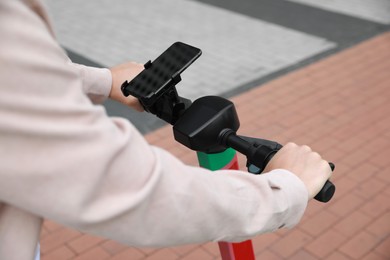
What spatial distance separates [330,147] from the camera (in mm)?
3492

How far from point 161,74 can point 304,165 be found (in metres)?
0.41

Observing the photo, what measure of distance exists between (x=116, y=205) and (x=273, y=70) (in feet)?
12.9

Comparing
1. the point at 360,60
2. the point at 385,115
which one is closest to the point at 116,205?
the point at 385,115

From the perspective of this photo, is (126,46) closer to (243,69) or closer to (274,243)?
(243,69)

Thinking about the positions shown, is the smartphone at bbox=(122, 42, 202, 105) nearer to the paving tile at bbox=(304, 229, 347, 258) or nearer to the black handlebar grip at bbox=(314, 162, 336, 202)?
the black handlebar grip at bbox=(314, 162, 336, 202)

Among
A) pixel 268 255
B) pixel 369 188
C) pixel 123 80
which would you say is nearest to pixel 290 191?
pixel 123 80

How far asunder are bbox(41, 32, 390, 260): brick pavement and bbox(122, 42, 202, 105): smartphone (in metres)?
1.62

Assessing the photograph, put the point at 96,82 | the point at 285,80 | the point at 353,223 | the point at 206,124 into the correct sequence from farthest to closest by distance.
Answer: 1. the point at 285,80
2. the point at 353,223
3. the point at 96,82
4. the point at 206,124

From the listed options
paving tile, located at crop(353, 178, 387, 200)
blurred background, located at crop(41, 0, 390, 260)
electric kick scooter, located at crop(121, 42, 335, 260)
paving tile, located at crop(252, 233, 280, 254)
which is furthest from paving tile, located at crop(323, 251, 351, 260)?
electric kick scooter, located at crop(121, 42, 335, 260)

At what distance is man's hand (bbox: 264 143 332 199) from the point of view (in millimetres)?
1083

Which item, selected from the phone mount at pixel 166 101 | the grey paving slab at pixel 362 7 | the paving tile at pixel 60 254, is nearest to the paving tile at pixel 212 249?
the paving tile at pixel 60 254

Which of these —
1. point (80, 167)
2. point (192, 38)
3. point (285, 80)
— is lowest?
point (192, 38)

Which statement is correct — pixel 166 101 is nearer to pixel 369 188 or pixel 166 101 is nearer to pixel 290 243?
pixel 290 243

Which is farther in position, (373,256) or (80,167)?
(373,256)
